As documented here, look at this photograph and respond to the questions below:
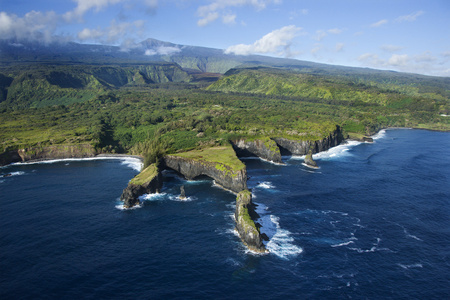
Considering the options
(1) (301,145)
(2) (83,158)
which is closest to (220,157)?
(1) (301,145)

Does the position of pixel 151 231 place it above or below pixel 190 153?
below

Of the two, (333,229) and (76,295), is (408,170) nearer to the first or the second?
(333,229)

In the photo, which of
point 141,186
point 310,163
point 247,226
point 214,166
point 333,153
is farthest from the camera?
point 333,153

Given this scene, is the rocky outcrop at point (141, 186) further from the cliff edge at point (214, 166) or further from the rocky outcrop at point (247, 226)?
the rocky outcrop at point (247, 226)

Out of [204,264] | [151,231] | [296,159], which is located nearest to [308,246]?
[204,264]

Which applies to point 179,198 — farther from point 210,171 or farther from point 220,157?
point 220,157

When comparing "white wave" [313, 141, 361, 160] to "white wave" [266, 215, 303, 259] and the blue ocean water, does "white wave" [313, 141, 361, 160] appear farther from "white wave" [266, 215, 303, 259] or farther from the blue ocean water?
"white wave" [266, 215, 303, 259]

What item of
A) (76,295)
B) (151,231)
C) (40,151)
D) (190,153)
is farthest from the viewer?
(40,151)
